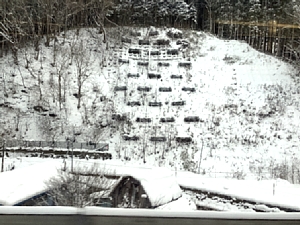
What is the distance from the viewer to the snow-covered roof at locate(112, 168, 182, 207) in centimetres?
554

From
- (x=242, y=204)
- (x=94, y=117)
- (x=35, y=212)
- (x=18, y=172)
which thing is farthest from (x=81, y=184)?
(x=94, y=117)

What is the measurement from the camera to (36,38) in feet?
45.4

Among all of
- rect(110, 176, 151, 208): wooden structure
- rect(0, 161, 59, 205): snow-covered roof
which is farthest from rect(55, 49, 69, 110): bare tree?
rect(110, 176, 151, 208): wooden structure

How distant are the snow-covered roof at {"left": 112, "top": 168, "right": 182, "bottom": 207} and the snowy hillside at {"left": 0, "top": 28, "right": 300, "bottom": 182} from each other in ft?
7.91

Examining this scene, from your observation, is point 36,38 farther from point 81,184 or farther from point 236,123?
point 81,184

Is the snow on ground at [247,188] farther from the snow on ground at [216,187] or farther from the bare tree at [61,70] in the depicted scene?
the bare tree at [61,70]

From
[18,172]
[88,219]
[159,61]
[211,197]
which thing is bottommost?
[211,197]

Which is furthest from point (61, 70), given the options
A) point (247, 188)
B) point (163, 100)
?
point (247, 188)

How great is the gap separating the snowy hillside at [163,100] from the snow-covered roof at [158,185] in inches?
94.9

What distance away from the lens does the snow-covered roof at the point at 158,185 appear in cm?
554

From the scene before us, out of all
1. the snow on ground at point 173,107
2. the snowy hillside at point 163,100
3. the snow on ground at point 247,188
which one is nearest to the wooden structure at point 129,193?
the snow on ground at point 173,107

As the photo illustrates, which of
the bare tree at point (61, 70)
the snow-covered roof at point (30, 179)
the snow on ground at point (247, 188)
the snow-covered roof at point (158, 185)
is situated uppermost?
the bare tree at point (61, 70)

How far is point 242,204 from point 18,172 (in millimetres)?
3691

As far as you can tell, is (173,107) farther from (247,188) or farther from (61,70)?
(247,188)
